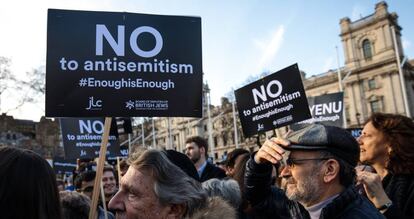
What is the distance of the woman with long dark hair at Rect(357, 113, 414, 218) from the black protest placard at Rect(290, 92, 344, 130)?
19.2 ft

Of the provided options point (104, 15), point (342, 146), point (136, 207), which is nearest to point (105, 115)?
point (104, 15)

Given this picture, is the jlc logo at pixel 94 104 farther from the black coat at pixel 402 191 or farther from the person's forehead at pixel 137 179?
the black coat at pixel 402 191

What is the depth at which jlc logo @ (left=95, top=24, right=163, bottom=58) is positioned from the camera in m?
3.51

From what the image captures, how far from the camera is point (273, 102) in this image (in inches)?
206

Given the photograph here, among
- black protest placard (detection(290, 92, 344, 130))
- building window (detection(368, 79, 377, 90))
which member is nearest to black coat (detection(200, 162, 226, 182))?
black protest placard (detection(290, 92, 344, 130))

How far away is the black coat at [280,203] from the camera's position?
7.21 feet

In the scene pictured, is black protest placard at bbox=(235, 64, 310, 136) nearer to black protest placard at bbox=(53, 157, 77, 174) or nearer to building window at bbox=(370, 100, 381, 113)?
black protest placard at bbox=(53, 157, 77, 174)

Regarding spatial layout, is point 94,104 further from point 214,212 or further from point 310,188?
point 310,188

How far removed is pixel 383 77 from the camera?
2099 inches

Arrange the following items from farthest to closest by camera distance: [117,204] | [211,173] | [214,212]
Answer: [211,173] < [117,204] < [214,212]

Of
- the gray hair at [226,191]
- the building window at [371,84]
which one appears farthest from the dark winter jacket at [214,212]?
the building window at [371,84]

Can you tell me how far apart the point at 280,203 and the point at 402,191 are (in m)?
0.94

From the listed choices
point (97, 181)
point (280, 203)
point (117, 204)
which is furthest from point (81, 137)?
point (117, 204)

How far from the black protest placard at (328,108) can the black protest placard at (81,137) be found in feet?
15.2
